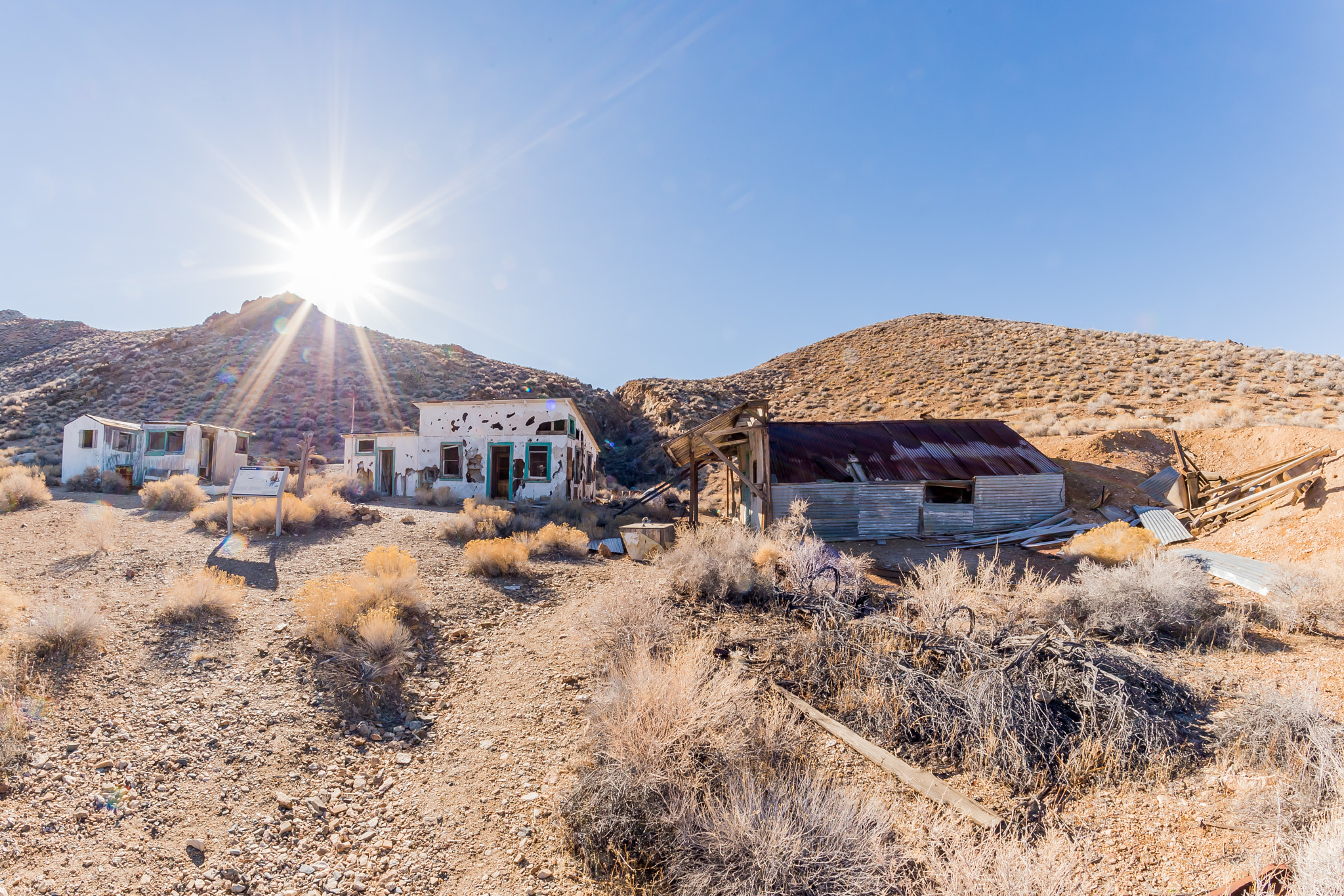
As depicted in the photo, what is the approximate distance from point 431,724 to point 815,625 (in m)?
4.06

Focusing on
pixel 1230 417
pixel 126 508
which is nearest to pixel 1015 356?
pixel 1230 417

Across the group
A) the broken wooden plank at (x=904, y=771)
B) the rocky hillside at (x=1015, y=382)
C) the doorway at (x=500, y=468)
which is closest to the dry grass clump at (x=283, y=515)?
the doorway at (x=500, y=468)

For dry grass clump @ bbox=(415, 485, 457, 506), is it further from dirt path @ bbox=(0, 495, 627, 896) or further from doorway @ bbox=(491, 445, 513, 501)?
dirt path @ bbox=(0, 495, 627, 896)

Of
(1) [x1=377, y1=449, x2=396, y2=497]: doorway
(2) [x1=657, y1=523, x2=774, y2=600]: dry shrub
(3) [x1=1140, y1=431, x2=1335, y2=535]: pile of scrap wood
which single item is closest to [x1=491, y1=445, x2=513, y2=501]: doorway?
(1) [x1=377, y1=449, x2=396, y2=497]: doorway

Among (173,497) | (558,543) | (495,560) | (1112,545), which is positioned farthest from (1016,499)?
(173,497)

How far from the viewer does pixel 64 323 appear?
5531cm

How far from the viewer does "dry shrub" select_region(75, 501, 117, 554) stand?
8.99m

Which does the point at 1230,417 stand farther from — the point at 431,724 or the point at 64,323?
the point at 64,323

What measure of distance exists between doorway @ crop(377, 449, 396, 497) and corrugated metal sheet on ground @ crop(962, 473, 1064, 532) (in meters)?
20.8

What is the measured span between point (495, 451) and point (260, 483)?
9891 mm

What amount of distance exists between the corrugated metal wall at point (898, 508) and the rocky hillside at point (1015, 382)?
35.8 ft

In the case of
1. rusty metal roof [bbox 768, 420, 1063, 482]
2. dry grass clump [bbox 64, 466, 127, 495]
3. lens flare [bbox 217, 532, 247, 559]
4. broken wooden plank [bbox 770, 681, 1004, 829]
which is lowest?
broken wooden plank [bbox 770, 681, 1004, 829]

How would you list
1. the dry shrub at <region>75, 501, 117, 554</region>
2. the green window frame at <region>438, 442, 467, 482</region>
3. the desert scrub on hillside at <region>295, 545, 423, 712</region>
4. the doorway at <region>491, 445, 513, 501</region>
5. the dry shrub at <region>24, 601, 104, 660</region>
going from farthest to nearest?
the green window frame at <region>438, 442, 467, 482</region> → the doorway at <region>491, 445, 513, 501</region> → the dry shrub at <region>75, 501, 117, 554</region> → the desert scrub on hillside at <region>295, 545, 423, 712</region> → the dry shrub at <region>24, 601, 104, 660</region>

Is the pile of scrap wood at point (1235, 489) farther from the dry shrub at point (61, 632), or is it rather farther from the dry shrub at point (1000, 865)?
the dry shrub at point (61, 632)
